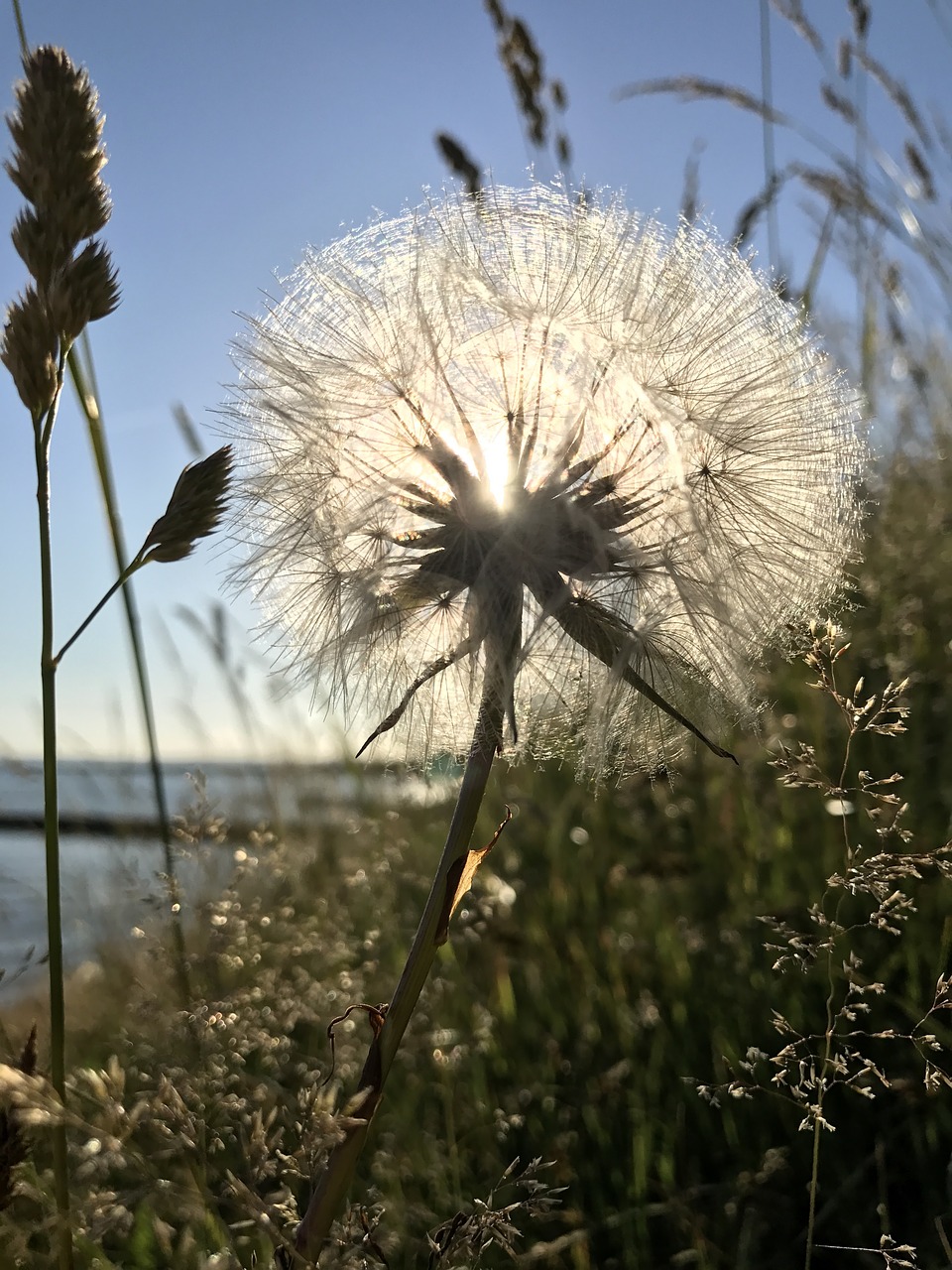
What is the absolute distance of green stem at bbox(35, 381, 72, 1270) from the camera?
97 cm

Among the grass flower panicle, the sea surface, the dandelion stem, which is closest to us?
the dandelion stem

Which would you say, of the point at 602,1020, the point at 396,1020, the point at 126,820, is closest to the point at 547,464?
the point at 396,1020

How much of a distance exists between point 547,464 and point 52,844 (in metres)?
0.75

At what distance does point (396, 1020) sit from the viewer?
983mm

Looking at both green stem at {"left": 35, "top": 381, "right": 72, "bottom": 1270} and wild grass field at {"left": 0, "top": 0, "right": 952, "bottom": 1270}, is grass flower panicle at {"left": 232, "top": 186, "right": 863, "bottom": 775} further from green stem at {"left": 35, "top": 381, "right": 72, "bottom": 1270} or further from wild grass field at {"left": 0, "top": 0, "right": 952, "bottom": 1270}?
green stem at {"left": 35, "top": 381, "right": 72, "bottom": 1270}

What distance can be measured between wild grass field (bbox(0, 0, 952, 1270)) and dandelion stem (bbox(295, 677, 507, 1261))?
27mm

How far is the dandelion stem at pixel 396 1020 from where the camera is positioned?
3.11 feet

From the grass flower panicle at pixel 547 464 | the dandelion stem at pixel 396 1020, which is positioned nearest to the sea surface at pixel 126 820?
the grass flower panicle at pixel 547 464

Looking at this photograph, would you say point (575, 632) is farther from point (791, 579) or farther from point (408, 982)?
point (408, 982)

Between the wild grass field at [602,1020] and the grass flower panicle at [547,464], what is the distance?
0.13m

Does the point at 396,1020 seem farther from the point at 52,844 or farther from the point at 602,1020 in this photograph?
the point at 602,1020

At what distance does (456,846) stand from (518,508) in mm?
472

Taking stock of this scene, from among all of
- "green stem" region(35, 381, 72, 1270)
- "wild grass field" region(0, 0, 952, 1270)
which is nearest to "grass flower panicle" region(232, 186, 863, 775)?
"wild grass field" region(0, 0, 952, 1270)

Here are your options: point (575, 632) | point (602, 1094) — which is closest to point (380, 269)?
point (575, 632)
